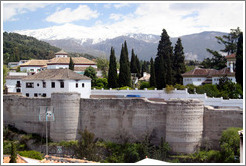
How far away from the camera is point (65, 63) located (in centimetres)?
5153

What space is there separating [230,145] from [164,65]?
16786 millimetres

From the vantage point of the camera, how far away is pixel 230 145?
71.4ft

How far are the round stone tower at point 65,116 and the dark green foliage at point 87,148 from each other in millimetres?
1116

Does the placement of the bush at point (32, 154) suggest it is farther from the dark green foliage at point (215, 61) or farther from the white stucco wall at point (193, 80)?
the dark green foliage at point (215, 61)

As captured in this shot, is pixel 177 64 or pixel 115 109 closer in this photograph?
pixel 115 109

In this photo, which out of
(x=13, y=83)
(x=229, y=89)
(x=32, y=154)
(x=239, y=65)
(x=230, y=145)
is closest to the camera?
(x=230, y=145)

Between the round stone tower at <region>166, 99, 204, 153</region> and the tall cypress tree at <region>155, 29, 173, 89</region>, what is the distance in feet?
44.2

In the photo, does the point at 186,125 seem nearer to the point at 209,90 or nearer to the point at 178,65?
the point at 209,90

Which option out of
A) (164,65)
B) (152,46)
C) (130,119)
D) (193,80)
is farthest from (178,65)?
(152,46)

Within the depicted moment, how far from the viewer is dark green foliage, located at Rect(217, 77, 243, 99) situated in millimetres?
32719

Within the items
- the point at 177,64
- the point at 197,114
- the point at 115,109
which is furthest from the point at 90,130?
the point at 177,64

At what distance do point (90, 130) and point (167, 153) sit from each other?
17.4ft

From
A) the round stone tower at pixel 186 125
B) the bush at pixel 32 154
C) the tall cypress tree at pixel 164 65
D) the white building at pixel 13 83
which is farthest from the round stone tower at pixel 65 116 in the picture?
the white building at pixel 13 83

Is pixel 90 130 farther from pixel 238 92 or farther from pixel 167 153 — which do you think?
pixel 238 92
